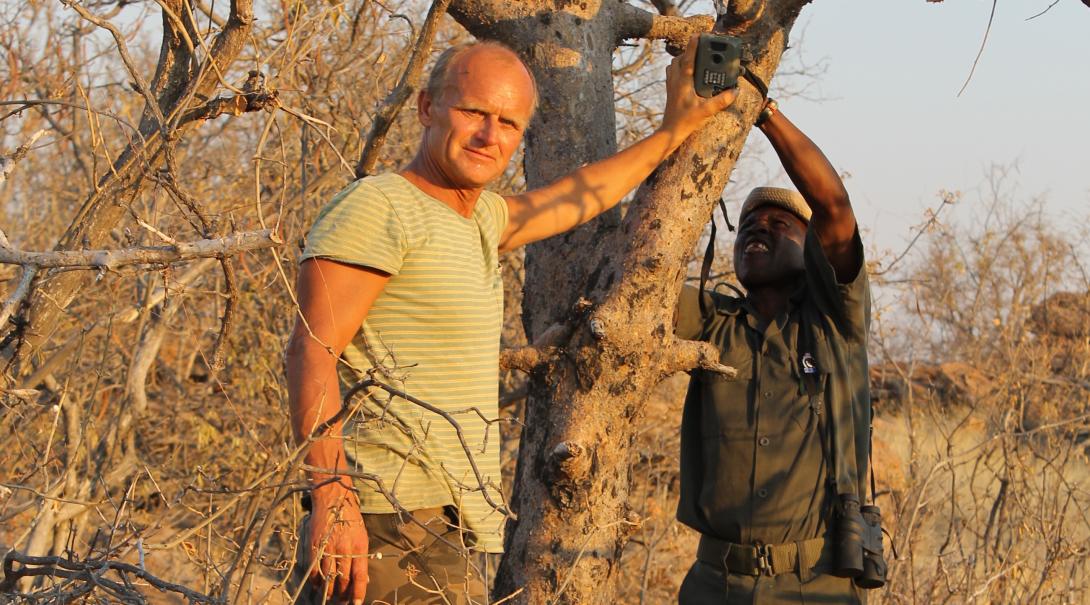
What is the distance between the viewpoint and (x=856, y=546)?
3023mm

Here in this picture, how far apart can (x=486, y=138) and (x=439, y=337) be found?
0.47m

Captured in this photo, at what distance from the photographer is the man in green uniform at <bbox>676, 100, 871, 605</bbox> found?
10.1 ft

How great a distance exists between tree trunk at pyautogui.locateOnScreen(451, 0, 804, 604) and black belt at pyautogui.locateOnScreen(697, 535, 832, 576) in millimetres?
436

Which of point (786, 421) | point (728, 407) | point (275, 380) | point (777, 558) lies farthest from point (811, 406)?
point (275, 380)

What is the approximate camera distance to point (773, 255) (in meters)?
3.54

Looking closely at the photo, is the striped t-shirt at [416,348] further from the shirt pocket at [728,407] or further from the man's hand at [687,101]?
the shirt pocket at [728,407]

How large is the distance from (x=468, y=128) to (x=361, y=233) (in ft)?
1.29

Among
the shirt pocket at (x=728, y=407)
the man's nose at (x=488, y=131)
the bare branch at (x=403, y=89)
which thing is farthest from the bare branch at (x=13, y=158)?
the shirt pocket at (x=728, y=407)

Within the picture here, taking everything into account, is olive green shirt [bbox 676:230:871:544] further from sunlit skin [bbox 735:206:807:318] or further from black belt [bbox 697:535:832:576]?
sunlit skin [bbox 735:206:807:318]

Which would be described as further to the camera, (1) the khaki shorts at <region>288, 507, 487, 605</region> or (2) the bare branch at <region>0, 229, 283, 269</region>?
(1) the khaki shorts at <region>288, 507, 487, 605</region>

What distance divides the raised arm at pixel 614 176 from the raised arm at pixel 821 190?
0.32 meters

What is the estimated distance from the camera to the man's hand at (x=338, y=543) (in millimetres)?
2072


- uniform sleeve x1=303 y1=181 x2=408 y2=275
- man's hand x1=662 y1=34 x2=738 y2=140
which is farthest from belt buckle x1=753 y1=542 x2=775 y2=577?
uniform sleeve x1=303 y1=181 x2=408 y2=275

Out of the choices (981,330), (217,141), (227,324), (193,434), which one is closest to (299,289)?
(227,324)
